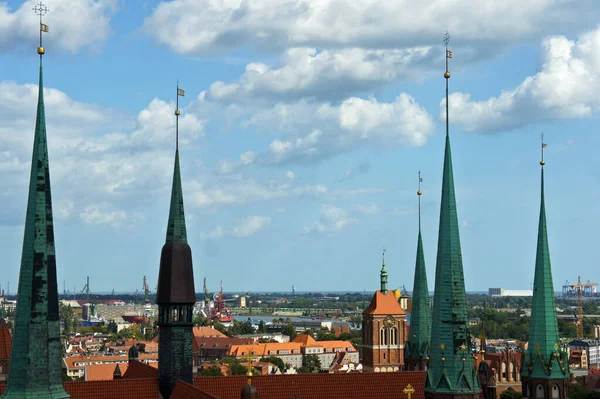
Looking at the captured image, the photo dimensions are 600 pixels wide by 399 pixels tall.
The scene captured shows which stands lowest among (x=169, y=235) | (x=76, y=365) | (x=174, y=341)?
(x=76, y=365)

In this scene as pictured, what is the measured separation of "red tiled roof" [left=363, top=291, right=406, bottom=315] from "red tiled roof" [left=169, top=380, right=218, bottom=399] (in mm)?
40779

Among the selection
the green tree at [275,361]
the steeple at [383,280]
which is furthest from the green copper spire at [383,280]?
the green tree at [275,361]

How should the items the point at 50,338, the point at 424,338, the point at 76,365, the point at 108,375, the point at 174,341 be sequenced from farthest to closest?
the point at 76,365 < the point at 108,375 < the point at 424,338 < the point at 174,341 < the point at 50,338

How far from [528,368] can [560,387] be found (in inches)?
82.2

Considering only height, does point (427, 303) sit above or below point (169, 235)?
below

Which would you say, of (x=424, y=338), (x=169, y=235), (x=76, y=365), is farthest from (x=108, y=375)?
(x=169, y=235)

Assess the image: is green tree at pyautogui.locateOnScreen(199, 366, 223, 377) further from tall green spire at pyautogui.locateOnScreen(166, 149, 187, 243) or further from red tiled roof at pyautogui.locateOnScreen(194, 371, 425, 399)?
tall green spire at pyautogui.locateOnScreen(166, 149, 187, 243)

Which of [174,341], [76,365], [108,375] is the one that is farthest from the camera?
[76,365]

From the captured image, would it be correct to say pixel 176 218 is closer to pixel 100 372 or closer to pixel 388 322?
pixel 388 322

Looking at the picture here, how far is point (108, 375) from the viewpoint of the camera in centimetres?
14700

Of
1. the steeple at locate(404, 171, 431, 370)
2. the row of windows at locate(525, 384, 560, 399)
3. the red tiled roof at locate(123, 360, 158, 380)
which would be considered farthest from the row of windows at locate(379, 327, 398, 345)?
the row of windows at locate(525, 384, 560, 399)

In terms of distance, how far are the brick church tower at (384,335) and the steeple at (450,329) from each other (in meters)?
46.9

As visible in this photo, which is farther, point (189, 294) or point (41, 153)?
point (189, 294)

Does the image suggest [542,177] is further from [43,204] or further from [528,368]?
[43,204]
